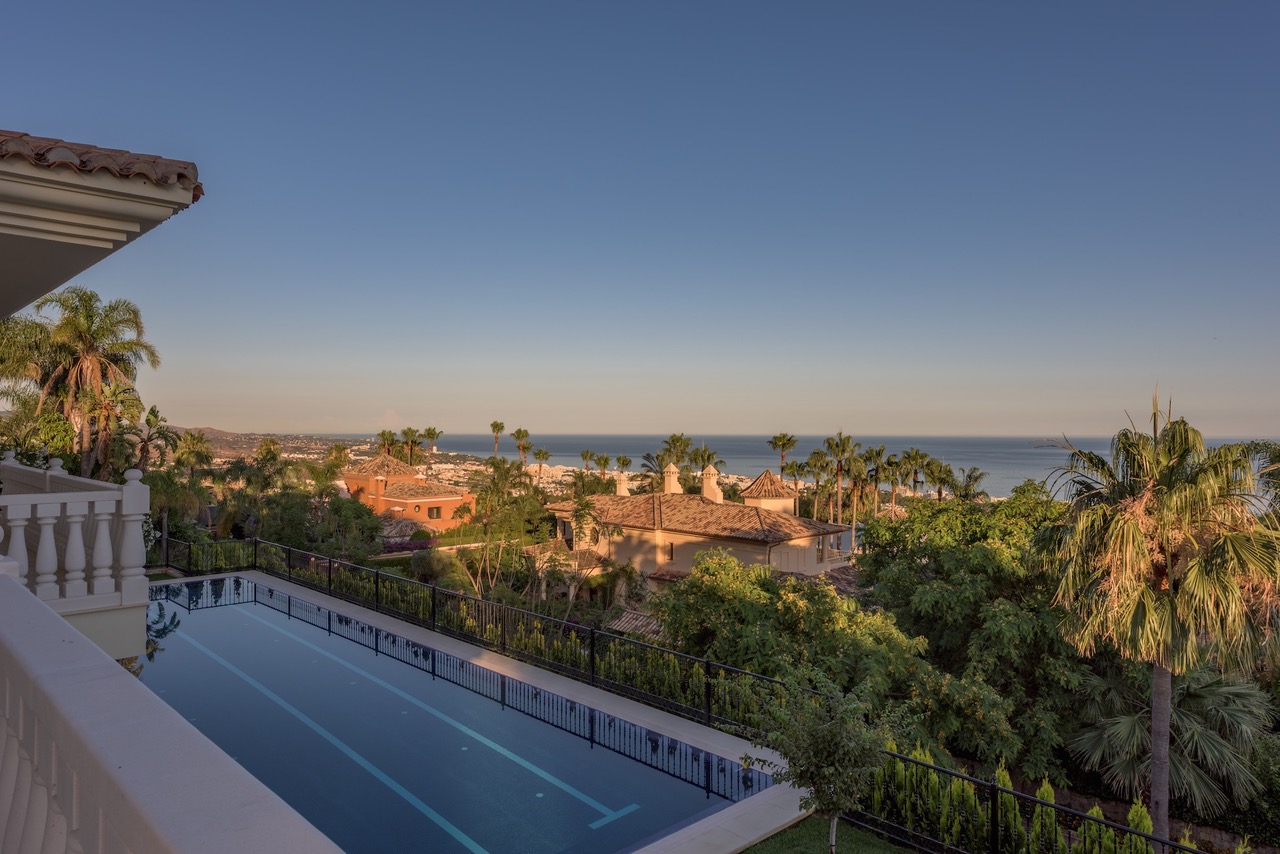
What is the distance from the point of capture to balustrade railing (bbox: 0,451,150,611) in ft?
18.2

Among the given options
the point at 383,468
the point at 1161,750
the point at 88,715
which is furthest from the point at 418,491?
the point at 88,715

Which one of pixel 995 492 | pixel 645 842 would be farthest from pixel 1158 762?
pixel 995 492

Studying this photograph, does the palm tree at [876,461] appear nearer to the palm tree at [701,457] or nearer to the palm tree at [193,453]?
the palm tree at [701,457]

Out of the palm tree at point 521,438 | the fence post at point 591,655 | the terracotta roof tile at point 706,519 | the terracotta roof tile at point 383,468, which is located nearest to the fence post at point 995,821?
the fence post at point 591,655

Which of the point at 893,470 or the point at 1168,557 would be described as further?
the point at 893,470

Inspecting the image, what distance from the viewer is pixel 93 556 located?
19.7 feet

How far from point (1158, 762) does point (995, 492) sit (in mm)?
149659

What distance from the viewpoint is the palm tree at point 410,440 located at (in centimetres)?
7775

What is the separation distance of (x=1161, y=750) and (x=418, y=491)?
170ft

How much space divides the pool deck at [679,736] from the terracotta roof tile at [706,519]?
84.9 ft

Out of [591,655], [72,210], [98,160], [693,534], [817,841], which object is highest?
[98,160]

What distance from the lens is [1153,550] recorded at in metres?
15.1

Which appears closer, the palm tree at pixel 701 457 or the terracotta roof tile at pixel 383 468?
the terracotta roof tile at pixel 383 468

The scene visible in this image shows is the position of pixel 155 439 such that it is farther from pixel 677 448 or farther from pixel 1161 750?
pixel 677 448
